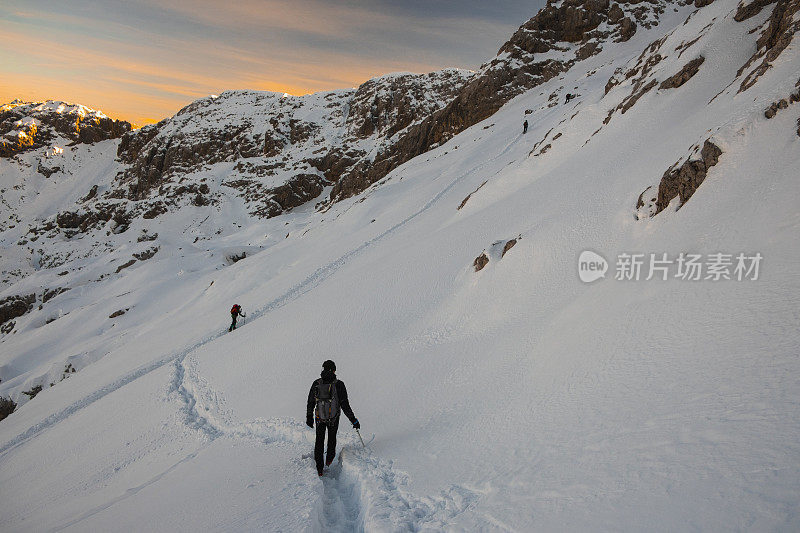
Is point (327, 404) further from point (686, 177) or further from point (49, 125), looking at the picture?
point (49, 125)

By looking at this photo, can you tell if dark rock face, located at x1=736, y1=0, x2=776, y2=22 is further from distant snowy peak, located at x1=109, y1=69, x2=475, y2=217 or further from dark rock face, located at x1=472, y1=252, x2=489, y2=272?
distant snowy peak, located at x1=109, y1=69, x2=475, y2=217

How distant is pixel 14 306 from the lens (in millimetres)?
48312

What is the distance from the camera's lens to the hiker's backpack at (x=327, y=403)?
6836 millimetres

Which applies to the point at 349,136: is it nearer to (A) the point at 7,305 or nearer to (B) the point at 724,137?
(A) the point at 7,305

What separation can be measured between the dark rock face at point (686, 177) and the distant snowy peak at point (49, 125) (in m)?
183

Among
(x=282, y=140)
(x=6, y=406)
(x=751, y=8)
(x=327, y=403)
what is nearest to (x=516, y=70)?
(x=751, y=8)

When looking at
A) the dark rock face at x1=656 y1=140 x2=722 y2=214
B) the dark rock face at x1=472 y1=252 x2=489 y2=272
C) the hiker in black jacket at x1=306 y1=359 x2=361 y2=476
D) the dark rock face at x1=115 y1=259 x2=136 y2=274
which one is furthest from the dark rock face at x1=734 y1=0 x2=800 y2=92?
the dark rock face at x1=115 y1=259 x2=136 y2=274

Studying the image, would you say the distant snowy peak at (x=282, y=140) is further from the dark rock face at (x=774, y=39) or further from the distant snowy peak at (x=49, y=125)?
the dark rock face at (x=774, y=39)

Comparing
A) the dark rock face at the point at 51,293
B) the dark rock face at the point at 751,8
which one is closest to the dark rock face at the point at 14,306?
the dark rock face at the point at 51,293

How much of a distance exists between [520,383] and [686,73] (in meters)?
17.4

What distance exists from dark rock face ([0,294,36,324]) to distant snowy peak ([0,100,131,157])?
124290 millimetres

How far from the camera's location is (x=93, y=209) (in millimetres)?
90938

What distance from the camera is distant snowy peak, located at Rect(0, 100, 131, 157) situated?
13662cm

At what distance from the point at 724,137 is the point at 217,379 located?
52.7 feet
